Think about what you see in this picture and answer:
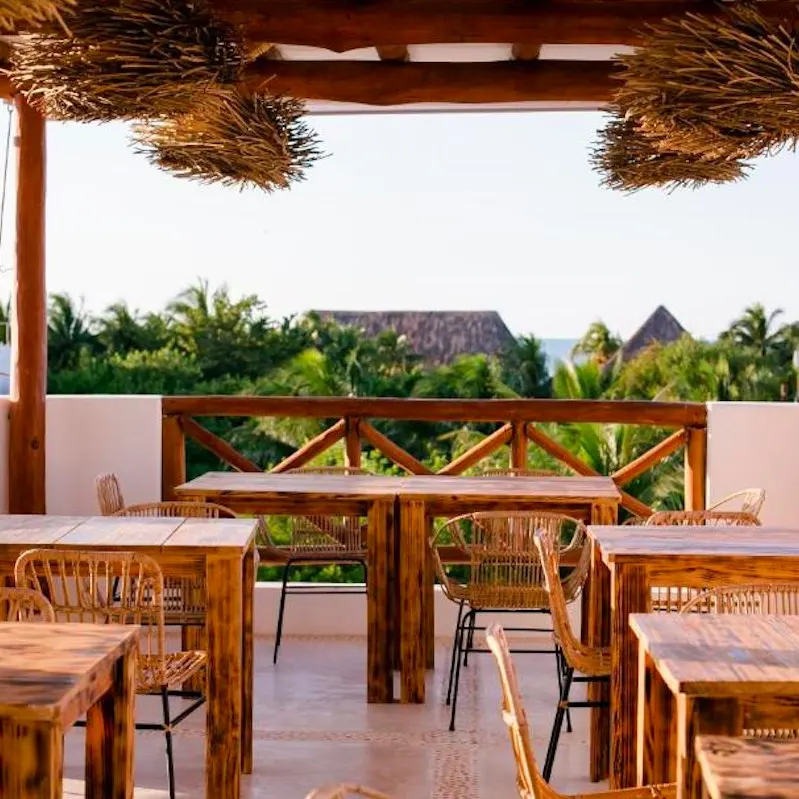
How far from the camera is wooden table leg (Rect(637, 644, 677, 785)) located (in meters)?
3.17

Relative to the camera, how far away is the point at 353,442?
715 cm

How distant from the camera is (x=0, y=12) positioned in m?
2.98

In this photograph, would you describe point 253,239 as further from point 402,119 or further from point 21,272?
point 21,272

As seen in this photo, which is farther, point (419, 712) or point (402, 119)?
point (402, 119)

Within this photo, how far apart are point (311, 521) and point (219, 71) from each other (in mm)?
2380

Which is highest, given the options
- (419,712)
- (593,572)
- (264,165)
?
(264,165)

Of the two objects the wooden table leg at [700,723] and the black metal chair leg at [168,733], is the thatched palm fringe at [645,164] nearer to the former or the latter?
the black metal chair leg at [168,733]

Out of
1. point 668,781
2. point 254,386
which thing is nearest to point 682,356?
point 254,386

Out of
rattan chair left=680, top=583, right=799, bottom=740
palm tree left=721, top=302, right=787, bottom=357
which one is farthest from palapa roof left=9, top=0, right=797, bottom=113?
palm tree left=721, top=302, right=787, bottom=357

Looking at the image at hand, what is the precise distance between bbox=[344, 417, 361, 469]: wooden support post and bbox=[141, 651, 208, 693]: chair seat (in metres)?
3.18

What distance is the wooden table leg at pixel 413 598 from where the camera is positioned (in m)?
5.45

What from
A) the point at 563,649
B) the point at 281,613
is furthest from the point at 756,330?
the point at 563,649

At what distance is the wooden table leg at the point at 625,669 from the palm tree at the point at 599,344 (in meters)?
27.5

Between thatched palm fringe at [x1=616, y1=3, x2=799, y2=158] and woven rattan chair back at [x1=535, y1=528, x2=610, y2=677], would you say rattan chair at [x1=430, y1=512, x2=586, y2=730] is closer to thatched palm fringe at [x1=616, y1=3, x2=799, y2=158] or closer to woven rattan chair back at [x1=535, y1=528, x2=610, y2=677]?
woven rattan chair back at [x1=535, y1=528, x2=610, y2=677]
